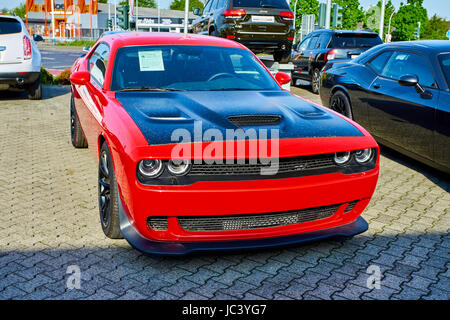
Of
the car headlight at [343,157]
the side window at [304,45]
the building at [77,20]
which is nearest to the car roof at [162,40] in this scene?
the car headlight at [343,157]

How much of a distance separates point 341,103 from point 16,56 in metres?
7.14

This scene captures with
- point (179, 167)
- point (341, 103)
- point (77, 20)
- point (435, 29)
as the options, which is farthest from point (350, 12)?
point (179, 167)

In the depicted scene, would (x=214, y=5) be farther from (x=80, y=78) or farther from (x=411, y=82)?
(x=80, y=78)

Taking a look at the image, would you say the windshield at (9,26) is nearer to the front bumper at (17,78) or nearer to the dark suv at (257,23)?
the front bumper at (17,78)

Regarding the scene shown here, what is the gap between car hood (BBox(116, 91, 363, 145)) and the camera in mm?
3504

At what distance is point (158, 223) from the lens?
3.41 m

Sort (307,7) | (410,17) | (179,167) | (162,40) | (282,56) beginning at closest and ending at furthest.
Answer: (179,167) < (162,40) < (282,56) < (410,17) < (307,7)

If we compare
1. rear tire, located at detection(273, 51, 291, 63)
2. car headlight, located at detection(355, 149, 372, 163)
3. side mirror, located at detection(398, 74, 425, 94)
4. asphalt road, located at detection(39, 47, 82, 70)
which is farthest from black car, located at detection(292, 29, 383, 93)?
asphalt road, located at detection(39, 47, 82, 70)

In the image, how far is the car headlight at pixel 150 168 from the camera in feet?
10.8

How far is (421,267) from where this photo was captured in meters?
3.74

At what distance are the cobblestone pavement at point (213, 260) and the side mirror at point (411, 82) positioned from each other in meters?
1.13

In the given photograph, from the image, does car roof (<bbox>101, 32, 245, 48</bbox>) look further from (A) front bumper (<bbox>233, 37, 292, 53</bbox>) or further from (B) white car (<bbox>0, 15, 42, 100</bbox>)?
(A) front bumper (<bbox>233, 37, 292, 53</bbox>)

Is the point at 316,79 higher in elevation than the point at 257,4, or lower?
lower
